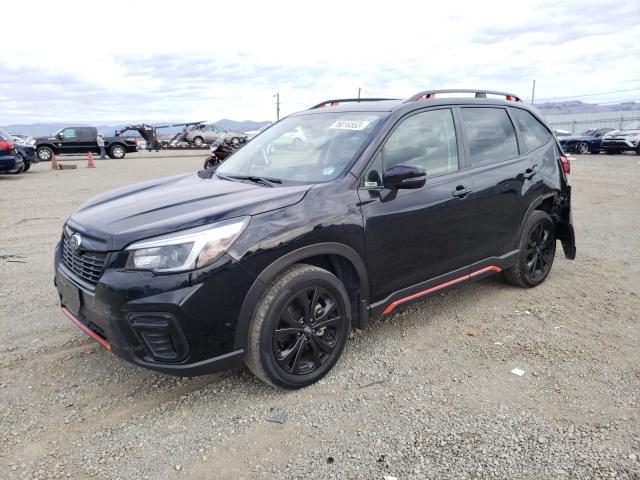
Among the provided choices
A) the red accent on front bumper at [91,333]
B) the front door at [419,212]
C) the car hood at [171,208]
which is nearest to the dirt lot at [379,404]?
the red accent on front bumper at [91,333]

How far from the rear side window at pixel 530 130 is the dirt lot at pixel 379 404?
143 centimetres

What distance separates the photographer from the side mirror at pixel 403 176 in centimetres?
324

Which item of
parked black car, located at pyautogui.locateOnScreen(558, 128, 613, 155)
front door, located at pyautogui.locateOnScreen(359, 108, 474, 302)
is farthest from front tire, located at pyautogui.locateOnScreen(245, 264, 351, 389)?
parked black car, located at pyautogui.locateOnScreen(558, 128, 613, 155)

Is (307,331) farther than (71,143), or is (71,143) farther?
(71,143)

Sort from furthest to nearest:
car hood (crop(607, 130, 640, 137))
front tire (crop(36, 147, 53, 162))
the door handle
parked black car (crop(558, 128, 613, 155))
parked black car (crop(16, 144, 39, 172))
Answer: parked black car (crop(558, 128, 613, 155)) → front tire (crop(36, 147, 53, 162)) → car hood (crop(607, 130, 640, 137)) → parked black car (crop(16, 144, 39, 172)) → the door handle

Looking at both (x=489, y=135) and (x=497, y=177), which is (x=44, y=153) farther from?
(x=497, y=177)

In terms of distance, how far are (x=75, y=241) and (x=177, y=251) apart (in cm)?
80

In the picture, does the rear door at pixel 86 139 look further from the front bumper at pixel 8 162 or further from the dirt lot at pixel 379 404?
the dirt lot at pixel 379 404

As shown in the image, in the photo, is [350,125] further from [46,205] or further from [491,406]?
[46,205]

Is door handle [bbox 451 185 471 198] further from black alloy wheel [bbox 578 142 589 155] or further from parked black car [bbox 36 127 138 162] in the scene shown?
black alloy wheel [bbox 578 142 589 155]

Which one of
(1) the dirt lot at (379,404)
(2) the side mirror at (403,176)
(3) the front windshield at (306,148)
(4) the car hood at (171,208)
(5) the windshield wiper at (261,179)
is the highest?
(3) the front windshield at (306,148)

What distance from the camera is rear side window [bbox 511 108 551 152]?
15.3 ft

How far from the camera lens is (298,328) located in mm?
3039

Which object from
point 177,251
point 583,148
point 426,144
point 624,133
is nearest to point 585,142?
point 583,148
